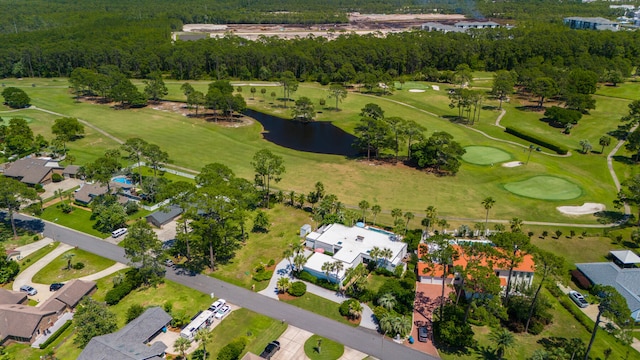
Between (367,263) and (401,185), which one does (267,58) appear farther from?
(367,263)

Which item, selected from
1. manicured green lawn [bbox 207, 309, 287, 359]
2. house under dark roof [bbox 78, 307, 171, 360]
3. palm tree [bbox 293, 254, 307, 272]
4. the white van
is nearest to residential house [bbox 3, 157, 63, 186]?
the white van

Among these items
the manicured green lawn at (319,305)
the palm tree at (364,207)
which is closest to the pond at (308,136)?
the palm tree at (364,207)

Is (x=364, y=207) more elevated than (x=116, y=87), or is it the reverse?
(x=116, y=87)

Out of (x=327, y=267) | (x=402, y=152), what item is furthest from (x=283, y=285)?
(x=402, y=152)

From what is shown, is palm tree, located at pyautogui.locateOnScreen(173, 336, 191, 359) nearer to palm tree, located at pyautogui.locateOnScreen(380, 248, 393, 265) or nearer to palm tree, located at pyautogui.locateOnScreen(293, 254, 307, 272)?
palm tree, located at pyautogui.locateOnScreen(293, 254, 307, 272)

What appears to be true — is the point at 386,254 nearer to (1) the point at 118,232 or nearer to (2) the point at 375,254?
(2) the point at 375,254

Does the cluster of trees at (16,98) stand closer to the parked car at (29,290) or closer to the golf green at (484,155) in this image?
the parked car at (29,290)
